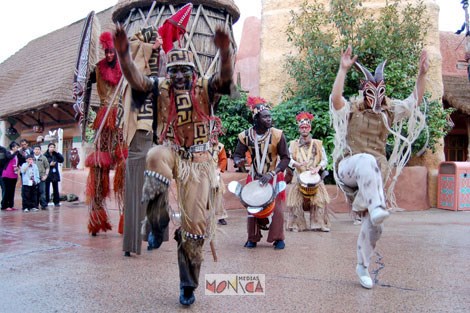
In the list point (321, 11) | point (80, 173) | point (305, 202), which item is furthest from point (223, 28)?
point (80, 173)

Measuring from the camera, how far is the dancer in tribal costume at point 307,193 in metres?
7.73

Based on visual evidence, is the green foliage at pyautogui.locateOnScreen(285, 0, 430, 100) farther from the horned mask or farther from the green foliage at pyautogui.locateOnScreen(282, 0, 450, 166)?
the horned mask

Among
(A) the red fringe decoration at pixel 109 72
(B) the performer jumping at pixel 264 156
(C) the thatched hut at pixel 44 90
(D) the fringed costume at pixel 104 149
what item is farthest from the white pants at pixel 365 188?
(C) the thatched hut at pixel 44 90

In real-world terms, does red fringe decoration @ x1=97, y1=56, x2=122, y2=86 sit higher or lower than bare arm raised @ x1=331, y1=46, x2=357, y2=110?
higher

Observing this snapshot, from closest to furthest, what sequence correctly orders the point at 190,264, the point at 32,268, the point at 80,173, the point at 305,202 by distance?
1. the point at 190,264
2. the point at 32,268
3. the point at 305,202
4. the point at 80,173

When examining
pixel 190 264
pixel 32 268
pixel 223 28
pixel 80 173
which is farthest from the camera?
pixel 80 173

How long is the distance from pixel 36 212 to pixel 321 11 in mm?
8175

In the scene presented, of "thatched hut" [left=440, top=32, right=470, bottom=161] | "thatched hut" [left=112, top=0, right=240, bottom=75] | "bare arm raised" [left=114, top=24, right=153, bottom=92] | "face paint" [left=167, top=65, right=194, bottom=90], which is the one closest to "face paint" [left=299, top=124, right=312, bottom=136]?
"thatched hut" [left=112, top=0, right=240, bottom=75]

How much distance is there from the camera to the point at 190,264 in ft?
11.4

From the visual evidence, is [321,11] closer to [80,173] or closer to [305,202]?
[305,202]

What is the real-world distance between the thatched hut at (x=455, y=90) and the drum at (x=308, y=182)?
857 cm

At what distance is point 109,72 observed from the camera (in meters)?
5.93

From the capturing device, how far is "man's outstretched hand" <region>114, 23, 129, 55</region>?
3.09 metres

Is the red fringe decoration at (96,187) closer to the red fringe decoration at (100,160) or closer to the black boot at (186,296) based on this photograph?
the red fringe decoration at (100,160)
